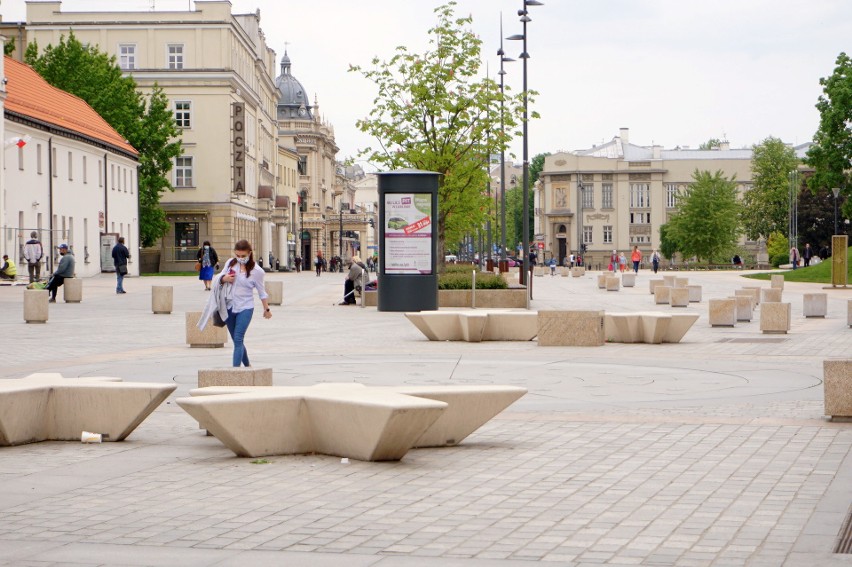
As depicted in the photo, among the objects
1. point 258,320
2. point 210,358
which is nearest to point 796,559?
point 210,358

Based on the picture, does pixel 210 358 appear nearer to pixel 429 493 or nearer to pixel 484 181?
pixel 429 493

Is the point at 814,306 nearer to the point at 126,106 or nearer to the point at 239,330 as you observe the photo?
the point at 239,330

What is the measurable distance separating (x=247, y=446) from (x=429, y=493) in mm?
2016

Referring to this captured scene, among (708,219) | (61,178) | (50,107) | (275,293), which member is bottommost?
(275,293)

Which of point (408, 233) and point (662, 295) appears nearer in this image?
point (408, 233)

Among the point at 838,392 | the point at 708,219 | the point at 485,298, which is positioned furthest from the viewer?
the point at 708,219

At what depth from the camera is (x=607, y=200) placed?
16000 cm

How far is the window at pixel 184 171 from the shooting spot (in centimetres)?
8712

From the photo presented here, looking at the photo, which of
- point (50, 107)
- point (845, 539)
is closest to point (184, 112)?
point (50, 107)

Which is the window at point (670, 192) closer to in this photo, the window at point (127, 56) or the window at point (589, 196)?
the window at point (589, 196)

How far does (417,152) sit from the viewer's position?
140 feet

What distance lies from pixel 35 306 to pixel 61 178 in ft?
106

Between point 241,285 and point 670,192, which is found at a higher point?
point 670,192

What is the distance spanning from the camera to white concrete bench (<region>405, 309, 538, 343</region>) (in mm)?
23172
